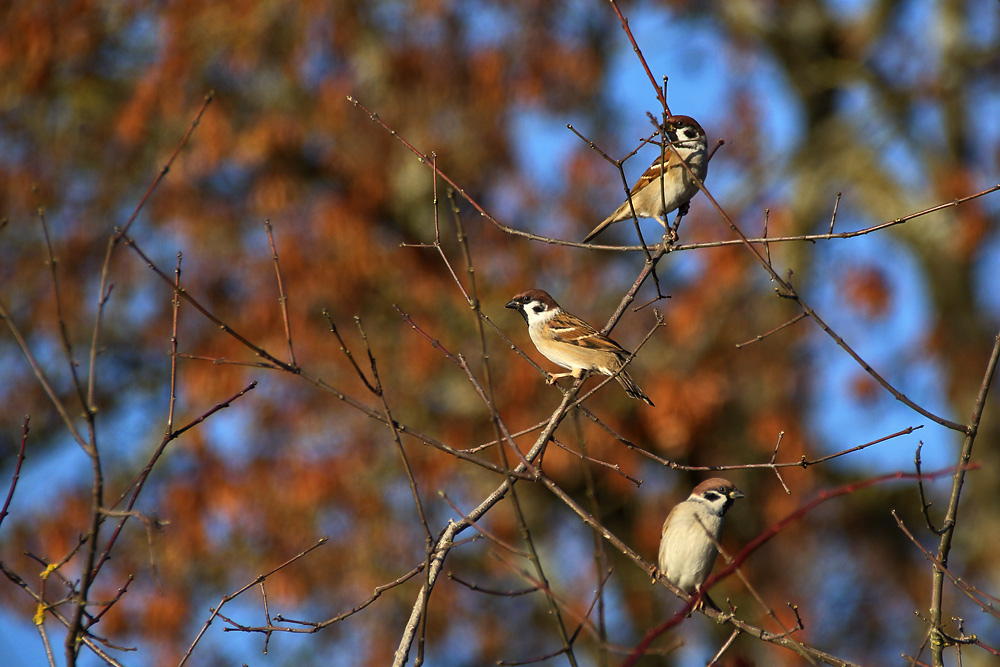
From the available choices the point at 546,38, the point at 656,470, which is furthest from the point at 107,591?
the point at 546,38

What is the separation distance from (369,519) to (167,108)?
4.56 m

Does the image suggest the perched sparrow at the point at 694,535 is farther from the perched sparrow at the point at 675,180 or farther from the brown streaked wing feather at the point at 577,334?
the perched sparrow at the point at 675,180

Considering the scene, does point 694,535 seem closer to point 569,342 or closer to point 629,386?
point 629,386

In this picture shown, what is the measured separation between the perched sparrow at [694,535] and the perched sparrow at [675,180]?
1.33 meters

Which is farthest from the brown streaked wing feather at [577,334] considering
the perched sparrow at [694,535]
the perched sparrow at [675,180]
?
the perched sparrow at [694,535]

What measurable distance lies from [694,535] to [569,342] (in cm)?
110

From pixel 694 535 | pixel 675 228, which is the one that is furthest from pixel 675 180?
pixel 694 535

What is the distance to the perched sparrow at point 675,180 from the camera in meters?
4.20

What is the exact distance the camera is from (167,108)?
820 centimetres

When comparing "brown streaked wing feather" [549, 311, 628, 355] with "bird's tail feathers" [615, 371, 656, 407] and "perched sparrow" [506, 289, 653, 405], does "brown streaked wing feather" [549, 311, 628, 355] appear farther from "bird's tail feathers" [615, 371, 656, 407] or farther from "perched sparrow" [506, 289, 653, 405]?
"bird's tail feathers" [615, 371, 656, 407]

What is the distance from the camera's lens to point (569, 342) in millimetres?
4570

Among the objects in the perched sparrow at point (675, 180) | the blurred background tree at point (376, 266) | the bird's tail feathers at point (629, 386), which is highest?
A: the blurred background tree at point (376, 266)

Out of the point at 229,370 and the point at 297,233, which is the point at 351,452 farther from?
the point at 297,233

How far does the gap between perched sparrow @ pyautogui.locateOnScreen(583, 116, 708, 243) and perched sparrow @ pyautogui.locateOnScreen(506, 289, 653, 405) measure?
51cm
